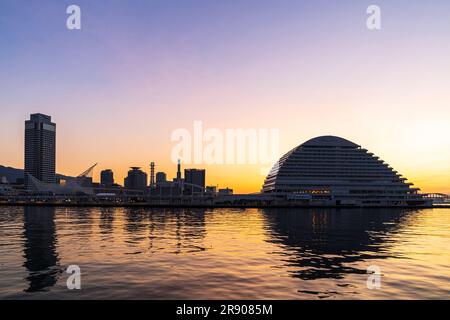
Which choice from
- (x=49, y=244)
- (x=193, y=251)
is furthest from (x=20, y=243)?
(x=193, y=251)

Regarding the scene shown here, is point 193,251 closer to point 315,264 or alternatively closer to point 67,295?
point 315,264

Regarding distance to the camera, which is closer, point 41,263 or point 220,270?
point 220,270

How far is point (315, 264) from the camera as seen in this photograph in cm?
3131

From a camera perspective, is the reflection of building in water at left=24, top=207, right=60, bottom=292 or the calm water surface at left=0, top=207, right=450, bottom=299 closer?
the calm water surface at left=0, top=207, right=450, bottom=299

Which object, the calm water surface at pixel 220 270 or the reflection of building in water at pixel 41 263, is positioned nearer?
the calm water surface at pixel 220 270
